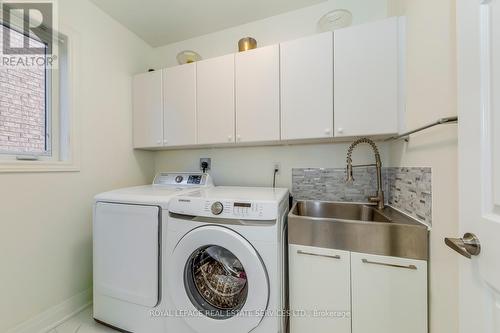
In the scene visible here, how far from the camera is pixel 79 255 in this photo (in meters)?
1.62

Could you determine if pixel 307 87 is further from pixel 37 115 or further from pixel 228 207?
pixel 37 115

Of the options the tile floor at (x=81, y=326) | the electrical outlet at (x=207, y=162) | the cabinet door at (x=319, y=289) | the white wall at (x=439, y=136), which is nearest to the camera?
the white wall at (x=439, y=136)

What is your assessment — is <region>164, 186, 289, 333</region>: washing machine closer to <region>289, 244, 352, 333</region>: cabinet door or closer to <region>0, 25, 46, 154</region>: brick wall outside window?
<region>289, 244, 352, 333</region>: cabinet door

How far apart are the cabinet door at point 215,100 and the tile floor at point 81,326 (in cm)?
157

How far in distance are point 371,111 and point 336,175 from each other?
0.60 meters

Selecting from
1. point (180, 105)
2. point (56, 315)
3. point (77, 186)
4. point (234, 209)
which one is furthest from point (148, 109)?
point (56, 315)

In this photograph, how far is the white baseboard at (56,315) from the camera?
1318mm

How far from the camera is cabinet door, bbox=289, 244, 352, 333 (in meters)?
1.08

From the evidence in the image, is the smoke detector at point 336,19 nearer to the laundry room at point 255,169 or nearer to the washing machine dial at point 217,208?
the laundry room at point 255,169

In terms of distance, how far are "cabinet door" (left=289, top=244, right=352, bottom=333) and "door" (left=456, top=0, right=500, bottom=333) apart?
0.49 meters

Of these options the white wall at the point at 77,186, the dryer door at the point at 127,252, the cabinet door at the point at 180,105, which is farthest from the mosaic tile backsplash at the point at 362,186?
the white wall at the point at 77,186

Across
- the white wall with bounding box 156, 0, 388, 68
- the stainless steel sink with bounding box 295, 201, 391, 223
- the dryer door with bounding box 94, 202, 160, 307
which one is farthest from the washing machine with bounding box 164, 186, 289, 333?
the white wall with bounding box 156, 0, 388, 68

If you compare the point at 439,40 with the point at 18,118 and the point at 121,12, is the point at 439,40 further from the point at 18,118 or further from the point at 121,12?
the point at 18,118

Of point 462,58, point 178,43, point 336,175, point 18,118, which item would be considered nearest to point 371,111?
point 336,175
